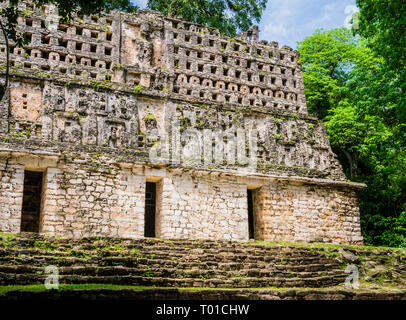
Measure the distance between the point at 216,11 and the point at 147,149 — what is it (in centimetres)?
1372

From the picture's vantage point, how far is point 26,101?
46.8 feet

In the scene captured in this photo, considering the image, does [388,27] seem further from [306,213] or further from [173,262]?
[173,262]

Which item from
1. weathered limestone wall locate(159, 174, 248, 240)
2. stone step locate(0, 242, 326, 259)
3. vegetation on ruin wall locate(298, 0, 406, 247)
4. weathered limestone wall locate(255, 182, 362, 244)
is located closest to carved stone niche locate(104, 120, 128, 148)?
weathered limestone wall locate(159, 174, 248, 240)

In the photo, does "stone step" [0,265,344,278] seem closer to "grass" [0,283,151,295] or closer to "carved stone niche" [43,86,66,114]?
"grass" [0,283,151,295]

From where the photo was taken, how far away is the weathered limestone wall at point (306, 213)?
50.7 ft

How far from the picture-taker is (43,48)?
58.1 feet

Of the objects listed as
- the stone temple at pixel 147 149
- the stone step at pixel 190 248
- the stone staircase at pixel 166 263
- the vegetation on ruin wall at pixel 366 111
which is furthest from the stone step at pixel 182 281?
the vegetation on ruin wall at pixel 366 111

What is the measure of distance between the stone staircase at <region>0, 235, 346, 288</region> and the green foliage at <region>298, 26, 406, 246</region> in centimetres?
720

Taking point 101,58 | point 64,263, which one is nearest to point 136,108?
point 101,58

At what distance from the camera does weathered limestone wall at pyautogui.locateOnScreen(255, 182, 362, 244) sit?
1545cm

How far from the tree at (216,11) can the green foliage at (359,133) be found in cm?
357

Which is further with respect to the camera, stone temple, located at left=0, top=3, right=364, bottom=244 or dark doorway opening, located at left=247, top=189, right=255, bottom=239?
dark doorway opening, located at left=247, top=189, right=255, bottom=239

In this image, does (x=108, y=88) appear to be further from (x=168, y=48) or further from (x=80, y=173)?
(x=168, y=48)
